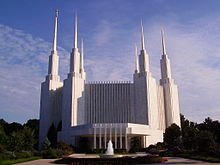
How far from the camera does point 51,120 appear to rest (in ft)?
176

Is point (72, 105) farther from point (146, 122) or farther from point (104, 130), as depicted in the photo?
point (146, 122)

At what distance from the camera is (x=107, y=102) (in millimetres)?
52469

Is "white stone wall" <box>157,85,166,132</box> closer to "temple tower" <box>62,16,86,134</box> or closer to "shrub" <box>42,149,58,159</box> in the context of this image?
"temple tower" <box>62,16,86,134</box>

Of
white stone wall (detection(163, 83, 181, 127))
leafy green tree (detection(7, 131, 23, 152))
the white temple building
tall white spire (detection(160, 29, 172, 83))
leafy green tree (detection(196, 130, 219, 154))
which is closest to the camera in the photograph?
leafy green tree (detection(196, 130, 219, 154))

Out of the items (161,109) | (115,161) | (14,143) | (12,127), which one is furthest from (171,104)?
(12,127)

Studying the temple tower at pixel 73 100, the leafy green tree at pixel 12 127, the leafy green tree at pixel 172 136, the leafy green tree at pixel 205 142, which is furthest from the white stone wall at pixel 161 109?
the leafy green tree at pixel 12 127

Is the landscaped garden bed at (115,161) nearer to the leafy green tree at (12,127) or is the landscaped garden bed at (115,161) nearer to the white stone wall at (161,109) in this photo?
the white stone wall at (161,109)

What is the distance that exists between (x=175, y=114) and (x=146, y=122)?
8.72m

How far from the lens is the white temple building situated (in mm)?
49062

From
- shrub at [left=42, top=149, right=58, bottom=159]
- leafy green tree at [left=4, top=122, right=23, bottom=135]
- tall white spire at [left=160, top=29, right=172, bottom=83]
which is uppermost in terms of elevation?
tall white spire at [left=160, top=29, right=172, bottom=83]

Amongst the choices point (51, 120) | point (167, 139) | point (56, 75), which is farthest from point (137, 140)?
point (56, 75)

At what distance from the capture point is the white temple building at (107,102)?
49.1 meters

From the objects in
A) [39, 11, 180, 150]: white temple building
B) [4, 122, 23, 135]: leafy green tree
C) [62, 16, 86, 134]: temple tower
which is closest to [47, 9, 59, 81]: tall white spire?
[39, 11, 180, 150]: white temple building

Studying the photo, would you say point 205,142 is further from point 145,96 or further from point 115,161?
point 145,96
